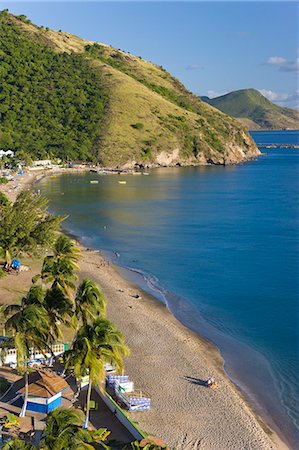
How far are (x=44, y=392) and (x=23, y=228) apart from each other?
2621cm

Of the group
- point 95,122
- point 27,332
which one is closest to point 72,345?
point 27,332

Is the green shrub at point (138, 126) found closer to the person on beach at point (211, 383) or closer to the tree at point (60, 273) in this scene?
the tree at point (60, 273)

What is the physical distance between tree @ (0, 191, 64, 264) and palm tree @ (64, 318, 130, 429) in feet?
88.1

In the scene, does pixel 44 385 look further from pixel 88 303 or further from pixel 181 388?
pixel 181 388

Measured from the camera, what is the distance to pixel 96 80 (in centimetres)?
19875

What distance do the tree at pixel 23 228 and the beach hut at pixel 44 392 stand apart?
24.0 meters

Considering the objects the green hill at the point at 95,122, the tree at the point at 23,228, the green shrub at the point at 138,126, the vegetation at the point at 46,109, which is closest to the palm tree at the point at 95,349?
the tree at the point at 23,228

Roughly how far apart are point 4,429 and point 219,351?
18.0 metres

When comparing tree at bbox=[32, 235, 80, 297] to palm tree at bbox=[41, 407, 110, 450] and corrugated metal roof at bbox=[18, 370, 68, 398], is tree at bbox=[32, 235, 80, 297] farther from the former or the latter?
palm tree at bbox=[41, 407, 110, 450]

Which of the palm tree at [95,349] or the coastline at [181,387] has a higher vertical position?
the palm tree at [95,349]

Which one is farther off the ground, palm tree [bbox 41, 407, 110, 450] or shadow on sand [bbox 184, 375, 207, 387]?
palm tree [bbox 41, 407, 110, 450]

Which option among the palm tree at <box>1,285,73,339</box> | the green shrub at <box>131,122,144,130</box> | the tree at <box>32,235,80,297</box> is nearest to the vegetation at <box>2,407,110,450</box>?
the palm tree at <box>1,285,73,339</box>

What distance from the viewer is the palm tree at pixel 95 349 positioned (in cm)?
2325

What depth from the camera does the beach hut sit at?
25781 millimetres
